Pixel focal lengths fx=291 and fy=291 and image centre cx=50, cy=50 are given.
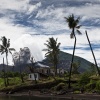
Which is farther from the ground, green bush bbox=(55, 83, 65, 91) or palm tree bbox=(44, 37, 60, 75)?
palm tree bbox=(44, 37, 60, 75)

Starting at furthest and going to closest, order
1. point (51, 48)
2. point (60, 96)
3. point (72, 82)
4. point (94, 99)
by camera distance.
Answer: point (51, 48) < point (72, 82) < point (60, 96) < point (94, 99)

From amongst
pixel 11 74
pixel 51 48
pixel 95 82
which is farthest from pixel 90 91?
pixel 11 74

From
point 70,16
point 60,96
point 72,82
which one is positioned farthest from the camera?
point 72,82

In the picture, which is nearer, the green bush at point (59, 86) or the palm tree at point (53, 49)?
the green bush at point (59, 86)

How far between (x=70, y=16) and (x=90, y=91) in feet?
72.6

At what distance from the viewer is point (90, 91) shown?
73.1 m

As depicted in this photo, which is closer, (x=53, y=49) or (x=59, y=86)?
(x=59, y=86)

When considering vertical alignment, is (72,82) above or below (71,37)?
below

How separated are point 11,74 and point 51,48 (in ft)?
92.6

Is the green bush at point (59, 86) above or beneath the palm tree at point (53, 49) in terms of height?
beneath

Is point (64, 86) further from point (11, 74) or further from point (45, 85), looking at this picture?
point (11, 74)

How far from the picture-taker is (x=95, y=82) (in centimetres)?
7638

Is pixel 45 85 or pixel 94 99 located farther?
pixel 45 85

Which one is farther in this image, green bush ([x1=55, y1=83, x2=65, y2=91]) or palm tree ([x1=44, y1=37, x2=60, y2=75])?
palm tree ([x1=44, y1=37, x2=60, y2=75])
